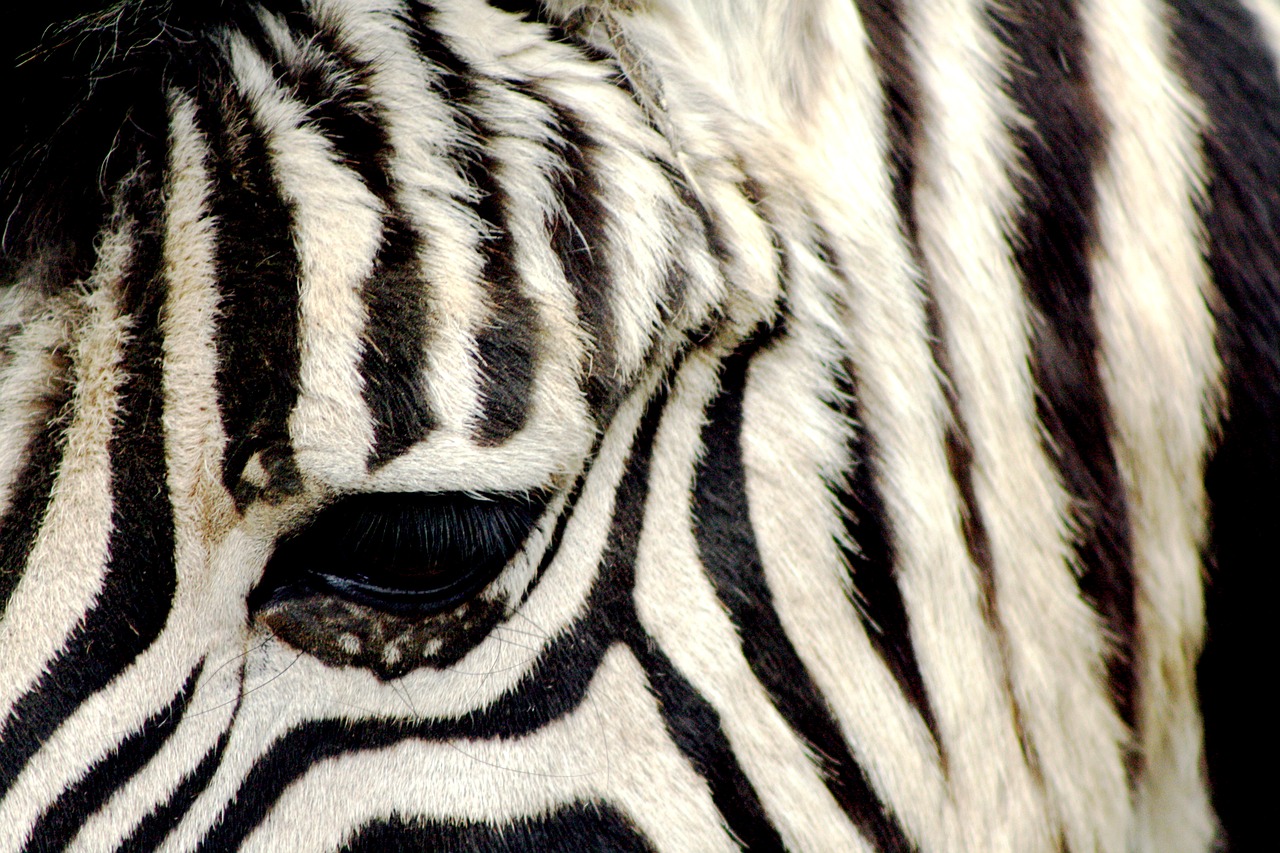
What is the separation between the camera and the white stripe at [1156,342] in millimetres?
1471

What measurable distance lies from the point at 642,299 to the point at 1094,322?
2.07 ft

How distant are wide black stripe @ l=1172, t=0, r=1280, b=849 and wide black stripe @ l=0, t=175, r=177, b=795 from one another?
1.31 m

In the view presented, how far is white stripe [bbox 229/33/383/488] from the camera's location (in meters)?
1.16

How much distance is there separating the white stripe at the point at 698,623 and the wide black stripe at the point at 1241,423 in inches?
26.1

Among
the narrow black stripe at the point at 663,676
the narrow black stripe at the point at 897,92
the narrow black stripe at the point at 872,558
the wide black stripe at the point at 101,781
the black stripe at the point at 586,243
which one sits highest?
the narrow black stripe at the point at 897,92

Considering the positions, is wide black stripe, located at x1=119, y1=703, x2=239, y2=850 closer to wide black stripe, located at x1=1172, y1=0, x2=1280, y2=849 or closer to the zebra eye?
the zebra eye

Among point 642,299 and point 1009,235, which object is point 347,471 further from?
point 1009,235

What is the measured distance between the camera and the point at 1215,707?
1.57m

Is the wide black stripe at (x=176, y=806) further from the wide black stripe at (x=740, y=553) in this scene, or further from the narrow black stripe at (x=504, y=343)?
the wide black stripe at (x=740, y=553)

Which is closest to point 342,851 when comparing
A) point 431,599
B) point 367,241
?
point 431,599

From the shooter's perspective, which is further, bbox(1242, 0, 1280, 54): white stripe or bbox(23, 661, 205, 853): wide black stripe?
bbox(1242, 0, 1280, 54): white stripe

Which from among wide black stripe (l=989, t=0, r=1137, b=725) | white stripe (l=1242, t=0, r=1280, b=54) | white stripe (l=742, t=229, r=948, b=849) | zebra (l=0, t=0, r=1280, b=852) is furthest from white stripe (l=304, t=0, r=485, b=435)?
white stripe (l=1242, t=0, r=1280, b=54)

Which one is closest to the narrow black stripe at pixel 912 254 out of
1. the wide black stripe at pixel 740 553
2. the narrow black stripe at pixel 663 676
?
the wide black stripe at pixel 740 553

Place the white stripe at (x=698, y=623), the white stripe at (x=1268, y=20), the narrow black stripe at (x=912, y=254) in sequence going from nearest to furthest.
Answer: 1. the white stripe at (x=698, y=623)
2. the narrow black stripe at (x=912, y=254)
3. the white stripe at (x=1268, y=20)
